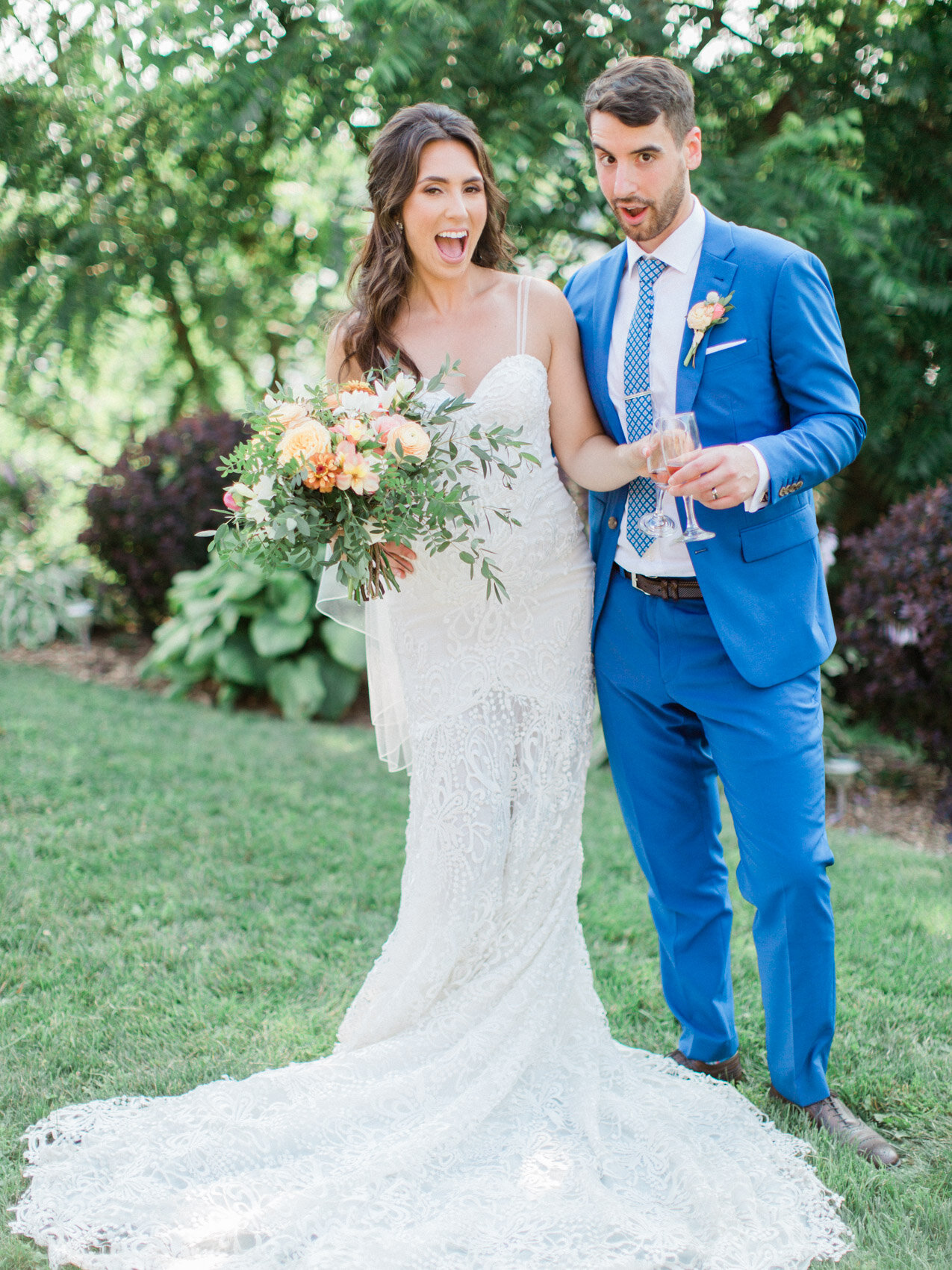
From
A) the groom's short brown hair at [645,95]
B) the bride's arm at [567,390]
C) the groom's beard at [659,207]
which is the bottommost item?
the bride's arm at [567,390]

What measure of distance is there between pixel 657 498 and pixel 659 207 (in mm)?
711

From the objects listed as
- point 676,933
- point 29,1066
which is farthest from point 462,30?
point 29,1066

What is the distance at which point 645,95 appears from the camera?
2430 millimetres

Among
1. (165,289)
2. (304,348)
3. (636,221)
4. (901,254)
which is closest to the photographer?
(636,221)

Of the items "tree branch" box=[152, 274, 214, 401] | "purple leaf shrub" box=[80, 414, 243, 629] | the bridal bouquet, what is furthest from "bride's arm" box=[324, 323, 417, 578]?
"tree branch" box=[152, 274, 214, 401]

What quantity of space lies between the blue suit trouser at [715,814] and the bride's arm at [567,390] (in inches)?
13.5

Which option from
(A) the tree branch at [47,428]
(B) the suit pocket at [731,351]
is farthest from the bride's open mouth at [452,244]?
(A) the tree branch at [47,428]

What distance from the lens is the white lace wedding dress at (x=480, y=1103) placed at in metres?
2.27

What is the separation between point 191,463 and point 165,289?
166cm

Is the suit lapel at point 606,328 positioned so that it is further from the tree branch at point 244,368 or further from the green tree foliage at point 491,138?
the tree branch at point 244,368

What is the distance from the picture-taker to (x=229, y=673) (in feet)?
22.3

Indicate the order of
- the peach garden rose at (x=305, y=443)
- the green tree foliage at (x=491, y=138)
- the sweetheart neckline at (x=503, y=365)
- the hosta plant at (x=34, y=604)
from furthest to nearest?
the hosta plant at (x=34, y=604) → the green tree foliage at (x=491, y=138) → the sweetheart neckline at (x=503, y=365) → the peach garden rose at (x=305, y=443)

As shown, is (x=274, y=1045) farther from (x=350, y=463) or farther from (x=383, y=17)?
(x=383, y=17)

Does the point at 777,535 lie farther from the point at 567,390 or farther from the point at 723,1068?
the point at 723,1068
